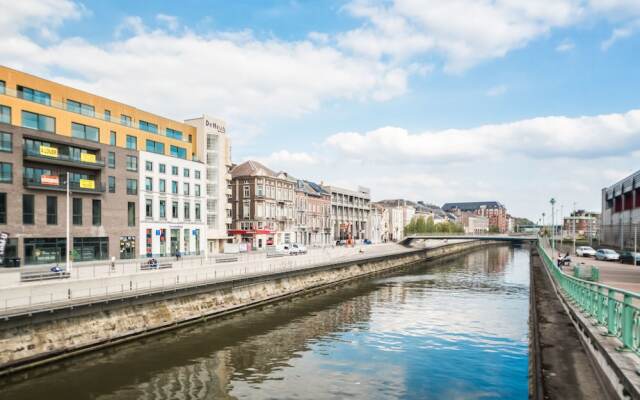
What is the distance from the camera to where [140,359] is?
2639cm

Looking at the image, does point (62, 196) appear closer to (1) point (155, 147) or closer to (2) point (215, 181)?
(1) point (155, 147)

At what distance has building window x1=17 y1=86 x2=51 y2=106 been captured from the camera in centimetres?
4894

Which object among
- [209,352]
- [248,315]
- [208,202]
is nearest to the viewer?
[209,352]

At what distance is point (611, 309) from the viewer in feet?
43.8

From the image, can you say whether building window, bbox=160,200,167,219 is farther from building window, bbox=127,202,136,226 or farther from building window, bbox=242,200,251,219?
building window, bbox=242,200,251,219

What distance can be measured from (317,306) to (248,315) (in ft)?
26.7

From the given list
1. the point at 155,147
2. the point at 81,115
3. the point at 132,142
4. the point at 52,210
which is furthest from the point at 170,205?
the point at 52,210

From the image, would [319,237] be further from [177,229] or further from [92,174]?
[92,174]

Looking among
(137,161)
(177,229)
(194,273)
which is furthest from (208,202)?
(194,273)

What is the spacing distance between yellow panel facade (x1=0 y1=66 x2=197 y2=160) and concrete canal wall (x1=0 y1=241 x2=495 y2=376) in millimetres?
28175

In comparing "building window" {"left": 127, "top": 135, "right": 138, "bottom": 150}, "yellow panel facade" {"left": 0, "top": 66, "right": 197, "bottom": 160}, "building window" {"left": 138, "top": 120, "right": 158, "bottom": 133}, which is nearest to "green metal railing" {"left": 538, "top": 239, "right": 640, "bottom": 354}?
"yellow panel facade" {"left": 0, "top": 66, "right": 197, "bottom": 160}

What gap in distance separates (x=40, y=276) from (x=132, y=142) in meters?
34.0

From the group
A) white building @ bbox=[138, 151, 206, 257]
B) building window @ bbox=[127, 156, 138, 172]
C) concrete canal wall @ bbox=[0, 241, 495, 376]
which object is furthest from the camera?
white building @ bbox=[138, 151, 206, 257]

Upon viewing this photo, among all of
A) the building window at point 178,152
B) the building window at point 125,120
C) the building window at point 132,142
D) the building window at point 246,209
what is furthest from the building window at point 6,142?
the building window at point 246,209
